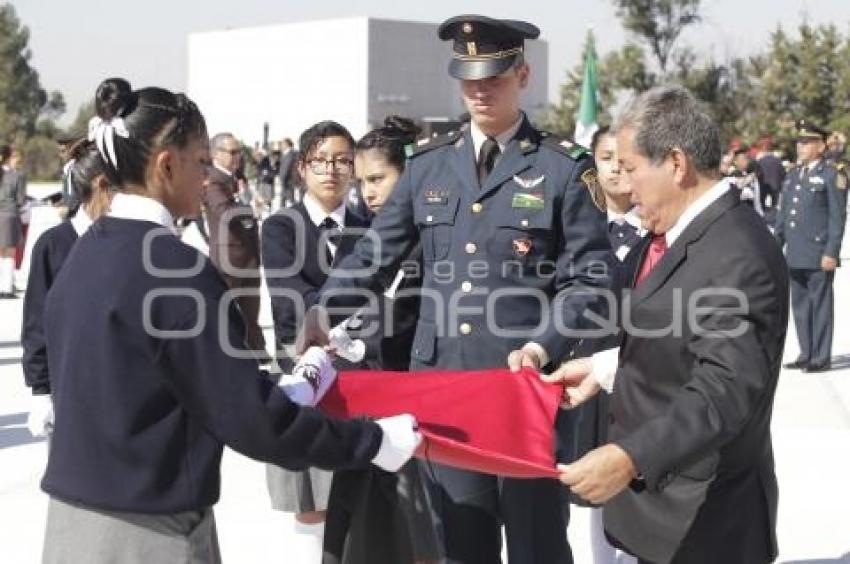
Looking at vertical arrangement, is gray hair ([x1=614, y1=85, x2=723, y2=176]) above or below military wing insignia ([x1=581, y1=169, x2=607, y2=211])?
above

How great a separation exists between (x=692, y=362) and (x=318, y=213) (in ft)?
8.18

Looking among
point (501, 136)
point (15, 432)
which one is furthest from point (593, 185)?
point (15, 432)

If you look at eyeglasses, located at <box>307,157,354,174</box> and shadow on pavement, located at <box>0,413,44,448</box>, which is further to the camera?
shadow on pavement, located at <box>0,413,44,448</box>

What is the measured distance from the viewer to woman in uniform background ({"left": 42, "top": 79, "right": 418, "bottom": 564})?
9.10 ft

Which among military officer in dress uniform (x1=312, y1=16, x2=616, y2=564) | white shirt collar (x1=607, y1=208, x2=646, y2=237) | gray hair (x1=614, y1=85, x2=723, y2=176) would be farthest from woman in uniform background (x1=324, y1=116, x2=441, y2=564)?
gray hair (x1=614, y1=85, x2=723, y2=176)

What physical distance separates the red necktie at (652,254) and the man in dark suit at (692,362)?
0.37ft

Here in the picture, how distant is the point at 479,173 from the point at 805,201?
7635mm

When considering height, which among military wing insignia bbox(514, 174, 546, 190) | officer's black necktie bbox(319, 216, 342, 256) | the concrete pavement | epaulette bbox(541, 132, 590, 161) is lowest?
the concrete pavement

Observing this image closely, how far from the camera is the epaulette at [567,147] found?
428 cm

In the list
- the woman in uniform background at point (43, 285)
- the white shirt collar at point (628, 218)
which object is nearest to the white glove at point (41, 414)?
the woman in uniform background at point (43, 285)

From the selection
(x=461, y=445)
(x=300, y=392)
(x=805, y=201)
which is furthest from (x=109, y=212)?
(x=805, y=201)

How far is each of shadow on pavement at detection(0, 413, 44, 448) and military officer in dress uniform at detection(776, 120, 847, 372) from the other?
6203 millimetres

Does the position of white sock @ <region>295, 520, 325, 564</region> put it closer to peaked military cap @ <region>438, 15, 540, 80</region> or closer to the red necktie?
peaked military cap @ <region>438, 15, 540, 80</region>

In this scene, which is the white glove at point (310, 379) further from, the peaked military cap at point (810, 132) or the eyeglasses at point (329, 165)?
the peaked military cap at point (810, 132)
